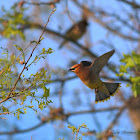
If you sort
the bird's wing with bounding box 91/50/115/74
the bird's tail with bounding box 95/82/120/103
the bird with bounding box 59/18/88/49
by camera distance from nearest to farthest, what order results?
the bird's wing with bounding box 91/50/115/74 < the bird's tail with bounding box 95/82/120/103 < the bird with bounding box 59/18/88/49

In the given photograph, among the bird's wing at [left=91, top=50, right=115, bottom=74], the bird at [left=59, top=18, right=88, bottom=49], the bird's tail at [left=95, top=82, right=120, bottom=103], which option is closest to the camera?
the bird's wing at [left=91, top=50, right=115, bottom=74]

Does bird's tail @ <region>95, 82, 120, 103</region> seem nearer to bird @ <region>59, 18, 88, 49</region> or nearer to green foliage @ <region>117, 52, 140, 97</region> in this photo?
green foliage @ <region>117, 52, 140, 97</region>

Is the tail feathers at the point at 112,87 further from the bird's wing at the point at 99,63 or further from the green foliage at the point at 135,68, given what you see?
the bird's wing at the point at 99,63

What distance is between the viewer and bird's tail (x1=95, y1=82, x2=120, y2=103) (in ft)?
8.43

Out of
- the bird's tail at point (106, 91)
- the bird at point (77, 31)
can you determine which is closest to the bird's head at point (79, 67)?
the bird's tail at point (106, 91)

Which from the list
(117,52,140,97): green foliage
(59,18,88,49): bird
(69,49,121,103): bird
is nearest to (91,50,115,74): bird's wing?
(69,49,121,103): bird

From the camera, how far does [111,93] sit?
8.57 feet

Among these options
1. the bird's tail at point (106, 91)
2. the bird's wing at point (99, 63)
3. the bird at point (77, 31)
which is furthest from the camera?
the bird at point (77, 31)

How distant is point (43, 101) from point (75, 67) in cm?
92

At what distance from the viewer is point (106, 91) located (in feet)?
8.48

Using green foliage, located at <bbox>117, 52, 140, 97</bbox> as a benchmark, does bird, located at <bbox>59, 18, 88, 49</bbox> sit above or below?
above

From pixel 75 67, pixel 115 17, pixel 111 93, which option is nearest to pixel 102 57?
pixel 75 67

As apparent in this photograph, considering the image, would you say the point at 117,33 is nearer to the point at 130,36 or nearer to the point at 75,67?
the point at 130,36

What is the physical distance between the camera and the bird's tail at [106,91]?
257 centimetres
